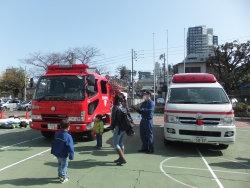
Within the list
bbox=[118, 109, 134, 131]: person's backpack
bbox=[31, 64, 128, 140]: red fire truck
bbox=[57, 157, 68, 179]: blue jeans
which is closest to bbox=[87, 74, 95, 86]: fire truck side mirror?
bbox=[31, 64, 128, 140]: red fire truck

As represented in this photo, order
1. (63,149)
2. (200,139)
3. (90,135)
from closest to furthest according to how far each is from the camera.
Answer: (63,149) < (200,139) < (90,135)

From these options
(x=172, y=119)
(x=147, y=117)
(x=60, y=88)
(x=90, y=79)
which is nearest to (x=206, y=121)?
(x=172, y=119)

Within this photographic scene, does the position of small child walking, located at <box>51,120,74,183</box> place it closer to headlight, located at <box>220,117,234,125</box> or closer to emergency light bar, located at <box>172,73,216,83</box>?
Result: headlight, located at <box>220,117,234,125</box>

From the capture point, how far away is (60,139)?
4438 millimetres

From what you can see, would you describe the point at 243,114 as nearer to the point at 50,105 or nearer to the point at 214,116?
the point at 214,116

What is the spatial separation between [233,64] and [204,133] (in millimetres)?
25653

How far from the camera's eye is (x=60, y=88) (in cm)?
796

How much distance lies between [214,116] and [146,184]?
10.4ft

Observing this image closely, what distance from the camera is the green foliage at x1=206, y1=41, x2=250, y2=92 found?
2723cm

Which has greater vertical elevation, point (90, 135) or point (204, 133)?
point (204, 133)

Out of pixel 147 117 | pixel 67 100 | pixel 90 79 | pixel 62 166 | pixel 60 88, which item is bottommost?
pixel 62 166

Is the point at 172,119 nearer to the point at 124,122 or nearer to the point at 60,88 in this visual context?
the point at 124,122

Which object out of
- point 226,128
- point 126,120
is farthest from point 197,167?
point 126,120

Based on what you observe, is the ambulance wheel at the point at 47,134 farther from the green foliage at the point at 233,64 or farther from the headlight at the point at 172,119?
the green foliage at the point at 233,64
